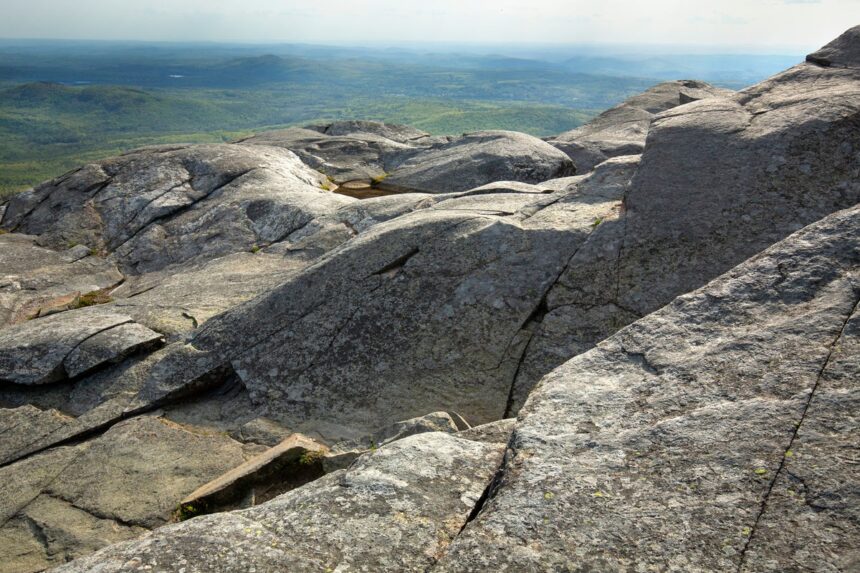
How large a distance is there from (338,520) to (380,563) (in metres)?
0.99

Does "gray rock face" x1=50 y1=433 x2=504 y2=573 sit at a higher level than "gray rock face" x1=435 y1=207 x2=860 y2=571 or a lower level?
lower

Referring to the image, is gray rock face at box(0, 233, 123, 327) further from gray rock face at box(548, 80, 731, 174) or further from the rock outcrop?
gray rock face at box(548, 80, 731, 174)

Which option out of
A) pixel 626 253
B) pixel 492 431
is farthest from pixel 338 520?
pixel 626 253

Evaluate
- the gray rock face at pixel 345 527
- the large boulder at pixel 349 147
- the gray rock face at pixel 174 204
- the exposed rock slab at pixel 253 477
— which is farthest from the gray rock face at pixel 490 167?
the gray rock face at pixel 345 527

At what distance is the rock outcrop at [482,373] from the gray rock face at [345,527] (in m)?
0.04

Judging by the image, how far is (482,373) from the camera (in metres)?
15.5

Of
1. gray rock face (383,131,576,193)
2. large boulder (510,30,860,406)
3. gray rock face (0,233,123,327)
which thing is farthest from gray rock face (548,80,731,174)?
gray rock face (0,233,123,327)

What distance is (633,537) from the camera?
7.21m

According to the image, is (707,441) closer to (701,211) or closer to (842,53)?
(701,211)

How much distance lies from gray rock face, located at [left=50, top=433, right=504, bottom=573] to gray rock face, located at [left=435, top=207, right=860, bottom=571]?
711 millimetres

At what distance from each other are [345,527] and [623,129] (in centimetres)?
4580

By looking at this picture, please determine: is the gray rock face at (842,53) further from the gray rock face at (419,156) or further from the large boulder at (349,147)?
the large boulder at (349,147)

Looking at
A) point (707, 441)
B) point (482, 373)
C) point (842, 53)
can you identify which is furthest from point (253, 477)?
point (842, 53)

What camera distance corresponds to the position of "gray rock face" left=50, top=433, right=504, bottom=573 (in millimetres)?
7828
